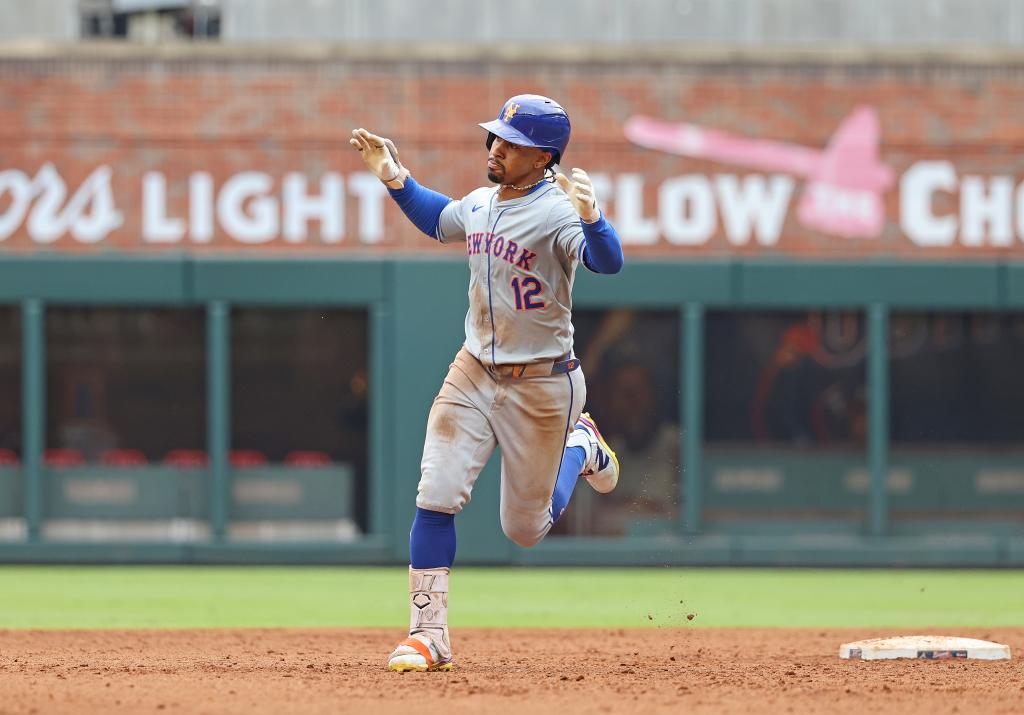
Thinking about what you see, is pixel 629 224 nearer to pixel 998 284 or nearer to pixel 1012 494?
pixel 998 284

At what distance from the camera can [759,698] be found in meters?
5.98

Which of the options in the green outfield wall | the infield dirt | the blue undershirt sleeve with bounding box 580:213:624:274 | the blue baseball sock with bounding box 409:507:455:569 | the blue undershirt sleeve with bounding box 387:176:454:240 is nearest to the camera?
the infield dirt

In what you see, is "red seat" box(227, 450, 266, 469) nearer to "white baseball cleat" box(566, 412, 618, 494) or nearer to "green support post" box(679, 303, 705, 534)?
"green support post" box(679, 303, 705, 534)

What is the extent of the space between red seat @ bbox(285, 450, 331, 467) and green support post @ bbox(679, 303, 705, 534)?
10.0ft

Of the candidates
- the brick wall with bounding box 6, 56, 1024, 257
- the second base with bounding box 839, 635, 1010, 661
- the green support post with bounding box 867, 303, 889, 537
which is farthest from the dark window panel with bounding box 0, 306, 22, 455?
the second base with bounding box 839, 635, 1010, 661

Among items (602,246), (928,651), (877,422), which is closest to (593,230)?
(602,246)

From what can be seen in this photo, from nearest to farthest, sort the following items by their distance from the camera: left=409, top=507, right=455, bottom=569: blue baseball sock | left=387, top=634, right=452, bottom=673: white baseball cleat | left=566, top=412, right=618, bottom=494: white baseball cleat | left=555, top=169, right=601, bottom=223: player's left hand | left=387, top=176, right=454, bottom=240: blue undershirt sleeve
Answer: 1. left=555, top=169, right=601, bottom=223: player's left hand
2. left=387, top=634, right=452, bottom=673: white baseball cleat
3. left=409, top=507, right=455, bottom=569: blue baseball sock
4. left=387, top=176, right=454, bottom=240: blue undershirt sleeve
5. left=566, top=412, right=618, bottom=494: white baseball cleat

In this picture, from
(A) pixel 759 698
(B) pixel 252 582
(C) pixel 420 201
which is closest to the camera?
(A) pixel 759 698

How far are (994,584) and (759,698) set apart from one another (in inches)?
305

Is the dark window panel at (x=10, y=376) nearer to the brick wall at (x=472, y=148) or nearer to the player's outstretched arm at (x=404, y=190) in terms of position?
the brick wall at (x=472, y=148)

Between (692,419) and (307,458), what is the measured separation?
3.31m

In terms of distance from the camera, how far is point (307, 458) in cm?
1449

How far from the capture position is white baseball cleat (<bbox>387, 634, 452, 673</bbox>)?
6512mm

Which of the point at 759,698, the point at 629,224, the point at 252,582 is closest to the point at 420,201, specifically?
the point at 759,698
